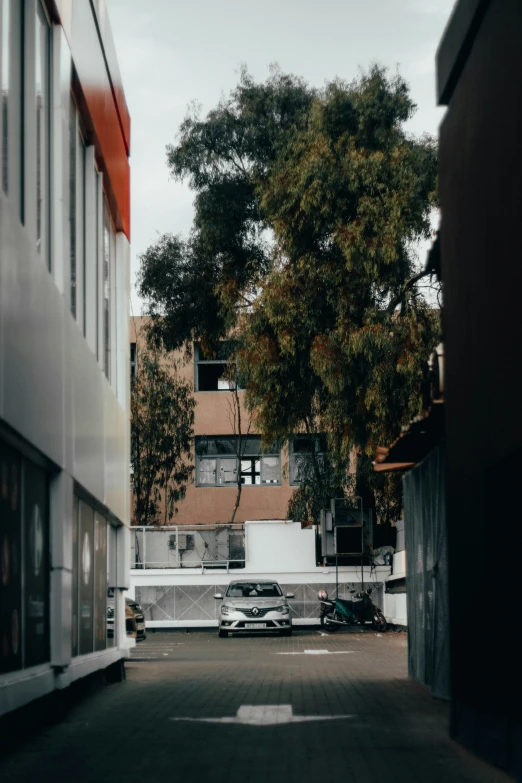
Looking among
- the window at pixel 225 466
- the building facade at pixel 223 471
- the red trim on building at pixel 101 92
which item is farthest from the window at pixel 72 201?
the window at pixel 225 466

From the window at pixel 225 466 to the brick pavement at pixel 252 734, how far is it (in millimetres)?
29130

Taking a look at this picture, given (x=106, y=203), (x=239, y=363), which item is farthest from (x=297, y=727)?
(x=239, y=363)

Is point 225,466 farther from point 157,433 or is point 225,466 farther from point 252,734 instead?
point 252,734

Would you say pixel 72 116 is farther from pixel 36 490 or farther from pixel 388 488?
pixel 388 488

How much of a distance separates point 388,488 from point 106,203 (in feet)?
53.3

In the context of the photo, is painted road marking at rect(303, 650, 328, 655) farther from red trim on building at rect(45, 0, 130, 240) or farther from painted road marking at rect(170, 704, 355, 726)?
painted road marking at rect(170, 704, 355, 726)

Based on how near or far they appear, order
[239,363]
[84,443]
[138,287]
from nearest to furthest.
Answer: [84,443], [239,363], [138,287]

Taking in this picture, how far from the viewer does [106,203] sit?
20.3 metres

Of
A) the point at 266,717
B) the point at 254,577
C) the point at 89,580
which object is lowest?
the point at 266,717

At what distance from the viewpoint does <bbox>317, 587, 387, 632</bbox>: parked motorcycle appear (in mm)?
37688

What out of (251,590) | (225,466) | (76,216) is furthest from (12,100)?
(225,466)

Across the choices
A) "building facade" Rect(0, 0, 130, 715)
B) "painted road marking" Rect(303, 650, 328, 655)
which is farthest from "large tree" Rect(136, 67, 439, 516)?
"building facade" Rect(0, 0, 130, 715)

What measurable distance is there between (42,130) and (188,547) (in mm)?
31054

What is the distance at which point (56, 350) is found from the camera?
43.4 feet
